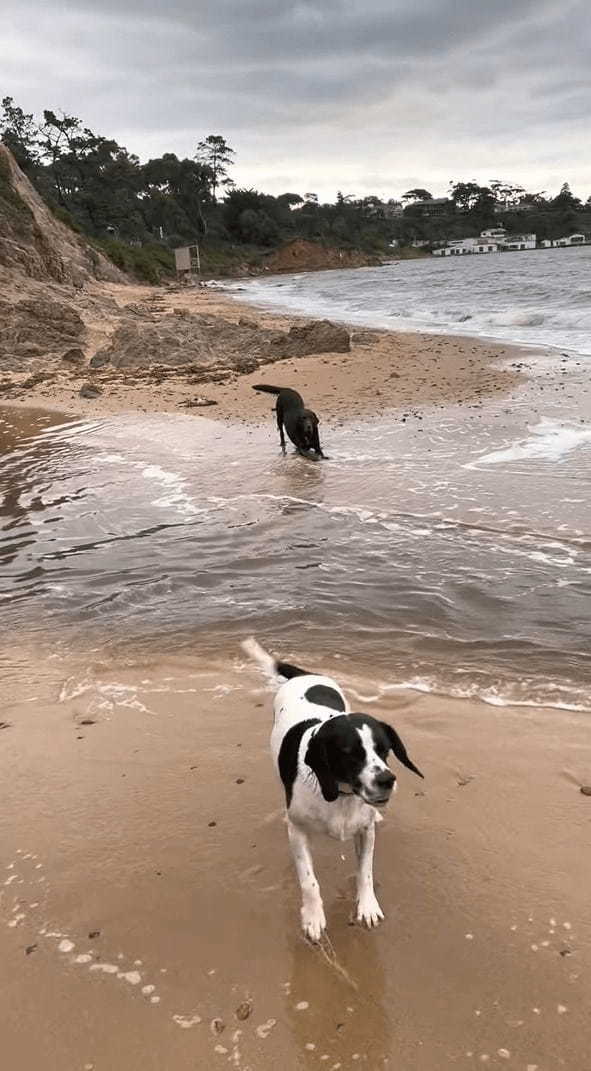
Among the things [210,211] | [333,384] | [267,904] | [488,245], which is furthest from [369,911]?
[488,245]

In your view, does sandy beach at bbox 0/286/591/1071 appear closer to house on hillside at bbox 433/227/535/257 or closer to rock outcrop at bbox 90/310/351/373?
rock outcrop at bbox 90/310/351/373

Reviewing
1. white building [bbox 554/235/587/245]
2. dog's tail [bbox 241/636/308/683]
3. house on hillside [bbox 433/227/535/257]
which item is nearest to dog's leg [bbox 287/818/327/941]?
dog's tail [bbox 241/636/308/683]

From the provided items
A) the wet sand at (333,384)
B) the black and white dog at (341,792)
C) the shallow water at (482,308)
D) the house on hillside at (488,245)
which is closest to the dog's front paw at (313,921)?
the black and white dog at (341,792)

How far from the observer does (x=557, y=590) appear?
559cm

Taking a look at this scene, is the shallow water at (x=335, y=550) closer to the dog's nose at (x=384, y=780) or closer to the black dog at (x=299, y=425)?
the black dog at (x=299, y=425)

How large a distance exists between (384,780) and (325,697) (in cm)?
98

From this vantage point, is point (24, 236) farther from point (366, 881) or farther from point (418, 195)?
point (418, 195)

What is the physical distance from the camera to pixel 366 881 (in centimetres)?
276

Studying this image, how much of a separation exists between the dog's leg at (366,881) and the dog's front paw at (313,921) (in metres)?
0.15

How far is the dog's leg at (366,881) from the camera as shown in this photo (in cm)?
272

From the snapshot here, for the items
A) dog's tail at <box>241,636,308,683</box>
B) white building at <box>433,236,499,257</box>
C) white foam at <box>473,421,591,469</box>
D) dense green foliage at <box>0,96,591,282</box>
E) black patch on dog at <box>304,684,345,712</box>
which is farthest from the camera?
white building at <box>433,236,499,257</box>

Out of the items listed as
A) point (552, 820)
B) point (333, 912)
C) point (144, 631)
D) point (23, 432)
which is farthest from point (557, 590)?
point (23, 432)

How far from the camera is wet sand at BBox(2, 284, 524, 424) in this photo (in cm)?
1321

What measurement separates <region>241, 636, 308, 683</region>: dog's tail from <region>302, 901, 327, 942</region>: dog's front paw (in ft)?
4.53
